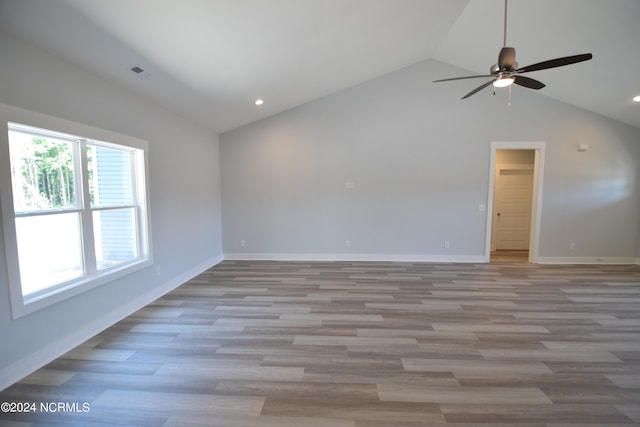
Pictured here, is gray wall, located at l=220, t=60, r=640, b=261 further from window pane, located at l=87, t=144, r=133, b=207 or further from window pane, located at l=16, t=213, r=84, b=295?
window pane, located at l=16, t=213, r=84, b=295

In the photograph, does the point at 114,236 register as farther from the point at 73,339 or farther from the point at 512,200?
the point at 512,200

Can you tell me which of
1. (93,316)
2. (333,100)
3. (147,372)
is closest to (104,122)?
(93,316)

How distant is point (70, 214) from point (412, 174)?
5255 mm

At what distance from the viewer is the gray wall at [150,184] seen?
2.03 metres

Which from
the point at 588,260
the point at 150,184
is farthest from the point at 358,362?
the point at 588,260

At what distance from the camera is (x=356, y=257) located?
223 inches

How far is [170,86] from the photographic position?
3273 millimetres

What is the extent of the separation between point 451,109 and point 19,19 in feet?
19.3

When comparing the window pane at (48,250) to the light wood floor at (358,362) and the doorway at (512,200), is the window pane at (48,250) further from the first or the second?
the doorway at (512,200)

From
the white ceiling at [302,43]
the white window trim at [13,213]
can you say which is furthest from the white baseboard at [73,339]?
the white ceiling at [302,43]

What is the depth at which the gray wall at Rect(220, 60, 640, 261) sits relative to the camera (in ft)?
17.1

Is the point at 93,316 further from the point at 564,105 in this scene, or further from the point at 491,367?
the point at 564,105

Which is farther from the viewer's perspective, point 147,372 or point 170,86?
point 170,86

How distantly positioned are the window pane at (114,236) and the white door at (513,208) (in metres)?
7.70
